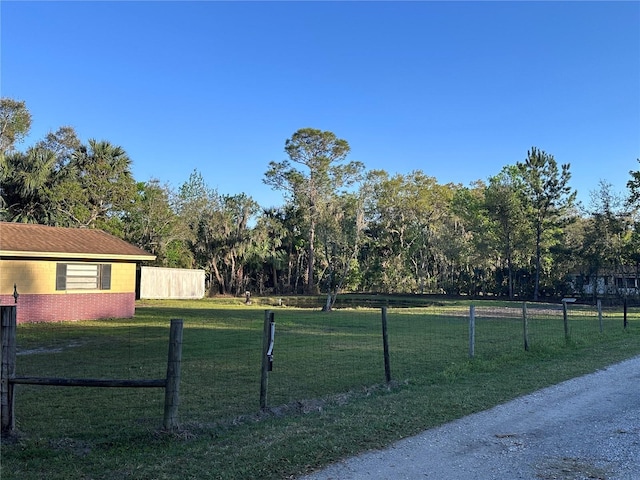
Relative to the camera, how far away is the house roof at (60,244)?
1496 cm

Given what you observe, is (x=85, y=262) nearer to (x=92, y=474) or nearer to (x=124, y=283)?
(x=124, y=283)

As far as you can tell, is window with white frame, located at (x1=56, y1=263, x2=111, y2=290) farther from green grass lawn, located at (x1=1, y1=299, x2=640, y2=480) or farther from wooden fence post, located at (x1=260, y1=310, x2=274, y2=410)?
wooden fence post, located at (x1=260, y1=310, x2=274, y2=410)

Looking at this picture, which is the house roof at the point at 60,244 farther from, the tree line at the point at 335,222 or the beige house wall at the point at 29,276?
the tree line at the point at 335,222

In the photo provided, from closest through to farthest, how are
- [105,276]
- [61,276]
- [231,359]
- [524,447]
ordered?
1. [524,447]
2. [231,359]
3. [61,276]
4. [105,276]

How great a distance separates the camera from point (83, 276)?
16.6 m

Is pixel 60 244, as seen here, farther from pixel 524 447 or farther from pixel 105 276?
pixel 524 447

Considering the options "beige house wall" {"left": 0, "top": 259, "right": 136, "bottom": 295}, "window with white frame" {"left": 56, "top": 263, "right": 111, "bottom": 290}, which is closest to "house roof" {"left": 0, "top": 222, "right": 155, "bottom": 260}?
"beige house wall" {"left": 0, "top": 259, "right": 136, "bottom": 295}

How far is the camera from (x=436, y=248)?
46688 mm

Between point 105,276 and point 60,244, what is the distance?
1.75 metres

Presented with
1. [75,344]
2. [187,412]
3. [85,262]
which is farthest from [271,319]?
[85,262]

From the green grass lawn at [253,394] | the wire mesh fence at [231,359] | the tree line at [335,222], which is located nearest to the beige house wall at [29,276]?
the wire mesh fence at [231,359]

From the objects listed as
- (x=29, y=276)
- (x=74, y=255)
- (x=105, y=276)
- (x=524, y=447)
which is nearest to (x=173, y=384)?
(x=524, y=447)

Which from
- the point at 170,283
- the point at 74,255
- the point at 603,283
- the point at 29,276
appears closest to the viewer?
the point at 29,276

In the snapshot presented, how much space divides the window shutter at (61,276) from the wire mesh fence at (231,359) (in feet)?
4.64
